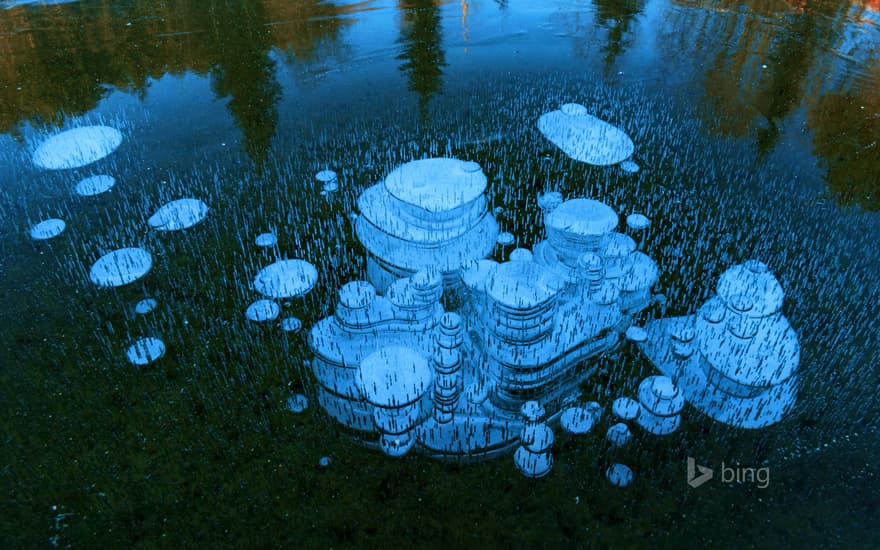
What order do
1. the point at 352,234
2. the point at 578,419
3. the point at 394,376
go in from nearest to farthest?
the point at 394,376 < the point at 578,419 < the point at 352,234

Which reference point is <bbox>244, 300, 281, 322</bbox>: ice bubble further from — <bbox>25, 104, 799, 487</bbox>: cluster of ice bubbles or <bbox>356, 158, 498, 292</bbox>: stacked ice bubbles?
<bbox>356, 158, 498, 292</bbox>: stacked ice bubbles

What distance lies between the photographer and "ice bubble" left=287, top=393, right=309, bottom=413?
11148 mm

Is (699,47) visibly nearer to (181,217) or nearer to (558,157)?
(558,157)

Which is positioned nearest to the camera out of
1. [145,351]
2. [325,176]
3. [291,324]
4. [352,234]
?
[145,351]

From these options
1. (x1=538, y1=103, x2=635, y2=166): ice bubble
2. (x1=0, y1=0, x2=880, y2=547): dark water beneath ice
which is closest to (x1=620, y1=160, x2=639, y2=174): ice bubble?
(x1=538, y1=103, x2=635, y2=166): ice bubble

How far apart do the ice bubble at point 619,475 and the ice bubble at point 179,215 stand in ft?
39.9

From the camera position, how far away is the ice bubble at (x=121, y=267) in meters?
14.0

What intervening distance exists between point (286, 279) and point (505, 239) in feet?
18.0

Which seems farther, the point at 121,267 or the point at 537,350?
the point at 121,267

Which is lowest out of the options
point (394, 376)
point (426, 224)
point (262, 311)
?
point (262, 311)

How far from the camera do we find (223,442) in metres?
10.6

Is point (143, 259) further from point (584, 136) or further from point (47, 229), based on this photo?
point (584, 136)

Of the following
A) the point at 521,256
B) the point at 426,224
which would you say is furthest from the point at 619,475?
the point at 426,224

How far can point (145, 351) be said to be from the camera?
12.2m
